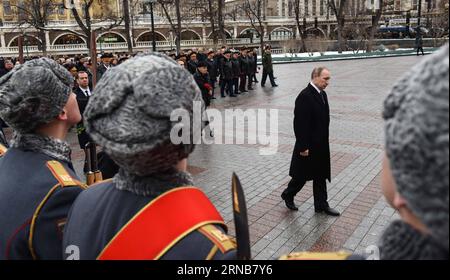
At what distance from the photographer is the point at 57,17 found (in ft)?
227

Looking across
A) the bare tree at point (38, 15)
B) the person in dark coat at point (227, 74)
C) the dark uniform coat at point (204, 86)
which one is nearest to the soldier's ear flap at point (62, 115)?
the dark uniform coat at point (204, 86)

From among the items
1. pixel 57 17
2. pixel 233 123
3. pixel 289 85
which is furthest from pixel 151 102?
pixel 57 17

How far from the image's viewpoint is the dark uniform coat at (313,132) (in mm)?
5008

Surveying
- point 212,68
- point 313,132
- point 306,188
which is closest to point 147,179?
point 313,132

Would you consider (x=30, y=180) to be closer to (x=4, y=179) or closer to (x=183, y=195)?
(x=4, y=179)

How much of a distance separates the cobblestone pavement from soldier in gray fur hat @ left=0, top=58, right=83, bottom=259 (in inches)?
71.7

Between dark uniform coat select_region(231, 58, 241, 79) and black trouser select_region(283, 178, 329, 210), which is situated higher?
dark uniform coat select_region(231, 58, 241, 79)

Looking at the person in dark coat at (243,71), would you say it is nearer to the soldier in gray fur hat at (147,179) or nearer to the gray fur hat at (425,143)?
the soldier in gray fur hat at (147,179)

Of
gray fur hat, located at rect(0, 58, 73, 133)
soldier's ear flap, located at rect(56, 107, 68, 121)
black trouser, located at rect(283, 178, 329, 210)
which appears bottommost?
black trouser, located at rect(283, 178, 329, 210)

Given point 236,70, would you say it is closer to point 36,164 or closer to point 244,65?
point 244,65

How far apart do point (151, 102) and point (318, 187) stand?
4.27m

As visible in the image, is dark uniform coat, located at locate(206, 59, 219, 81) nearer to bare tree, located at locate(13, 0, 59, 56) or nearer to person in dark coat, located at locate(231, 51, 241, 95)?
person in dark coat, located at locate(231, 51, 241, 95)

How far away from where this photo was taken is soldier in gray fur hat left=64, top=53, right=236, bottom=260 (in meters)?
1.29

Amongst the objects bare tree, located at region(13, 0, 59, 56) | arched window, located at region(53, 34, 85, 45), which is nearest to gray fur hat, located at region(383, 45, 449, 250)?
bare tree, located at region(13, 0, 59, 56)
